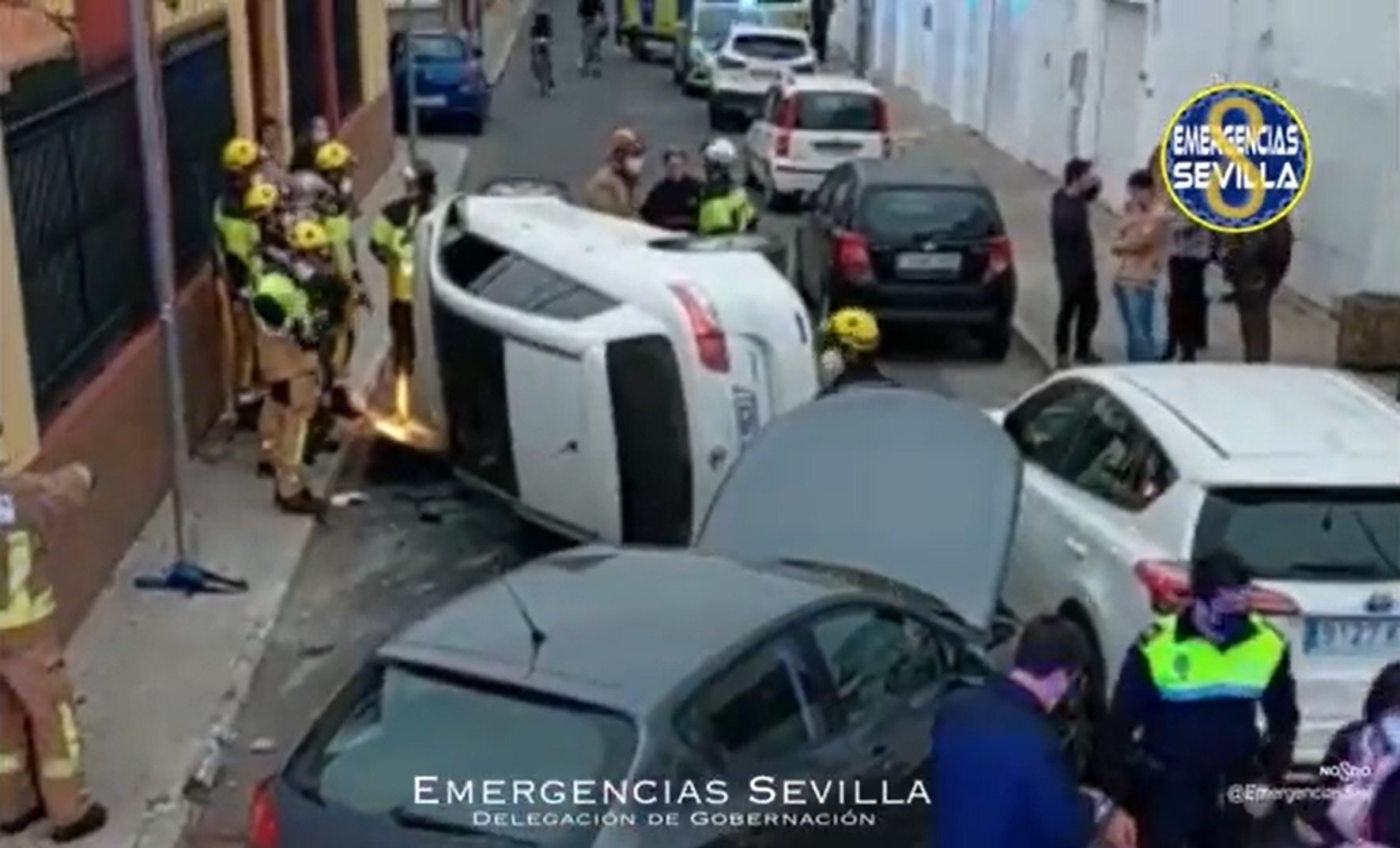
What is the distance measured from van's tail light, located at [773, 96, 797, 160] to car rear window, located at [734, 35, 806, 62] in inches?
339

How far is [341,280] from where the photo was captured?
13.4 metres

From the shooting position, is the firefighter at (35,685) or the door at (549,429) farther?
the door at (549,429)

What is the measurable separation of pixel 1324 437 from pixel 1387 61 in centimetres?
1001

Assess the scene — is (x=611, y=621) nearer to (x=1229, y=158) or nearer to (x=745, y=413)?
(x=745, y=413)

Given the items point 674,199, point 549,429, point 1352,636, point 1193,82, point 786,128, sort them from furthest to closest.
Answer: point 786,128, point 1193,82, point 674,199, point 549,429, point 1352,636

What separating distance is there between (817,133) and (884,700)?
60.2ft

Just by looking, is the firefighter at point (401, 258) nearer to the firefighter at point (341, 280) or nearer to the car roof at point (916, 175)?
the firefighter at point (341, 280)

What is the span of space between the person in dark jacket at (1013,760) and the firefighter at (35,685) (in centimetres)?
364

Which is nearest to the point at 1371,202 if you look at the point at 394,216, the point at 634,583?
the point at 394,216

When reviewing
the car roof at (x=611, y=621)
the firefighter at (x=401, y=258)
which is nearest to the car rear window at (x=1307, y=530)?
the car roof at (x=611, y=621)

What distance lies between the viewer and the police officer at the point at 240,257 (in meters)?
13.4

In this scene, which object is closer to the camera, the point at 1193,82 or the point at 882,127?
the point at 1193,82

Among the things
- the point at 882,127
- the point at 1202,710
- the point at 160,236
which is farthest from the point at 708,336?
the point at 882,127

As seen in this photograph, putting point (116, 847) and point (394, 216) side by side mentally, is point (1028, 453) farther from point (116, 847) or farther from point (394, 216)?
point (394, 216)
